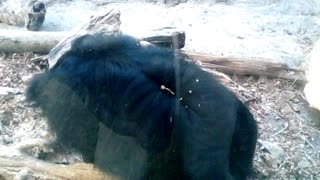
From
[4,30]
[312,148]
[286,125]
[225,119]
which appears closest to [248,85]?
[286,125]

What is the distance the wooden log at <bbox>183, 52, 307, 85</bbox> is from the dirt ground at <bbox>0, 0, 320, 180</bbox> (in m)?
0.04

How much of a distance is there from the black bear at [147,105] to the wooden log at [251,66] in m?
0.84

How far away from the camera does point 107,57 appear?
1909 millimetres

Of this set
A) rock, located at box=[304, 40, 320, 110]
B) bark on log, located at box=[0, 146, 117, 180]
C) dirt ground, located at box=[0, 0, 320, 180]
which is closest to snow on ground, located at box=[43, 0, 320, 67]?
dirt ground, located at box=[0, 0, 320, 180]

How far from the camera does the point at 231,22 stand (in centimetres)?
348

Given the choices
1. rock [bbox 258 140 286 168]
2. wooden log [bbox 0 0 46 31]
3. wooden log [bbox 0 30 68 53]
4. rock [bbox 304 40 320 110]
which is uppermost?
wooden log [bbox 0 0 46 31]

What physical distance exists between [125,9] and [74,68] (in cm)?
160

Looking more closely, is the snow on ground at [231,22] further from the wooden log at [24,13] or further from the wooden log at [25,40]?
the wooden log at [25,40]

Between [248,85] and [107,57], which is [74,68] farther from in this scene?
[248,85]

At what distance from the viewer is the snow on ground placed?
124 inches

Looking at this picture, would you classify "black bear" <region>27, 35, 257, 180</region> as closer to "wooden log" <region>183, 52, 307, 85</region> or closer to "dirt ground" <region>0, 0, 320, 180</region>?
"dirt ground" <region>0, 0, 320, 180</region>

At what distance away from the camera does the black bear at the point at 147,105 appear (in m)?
1.90

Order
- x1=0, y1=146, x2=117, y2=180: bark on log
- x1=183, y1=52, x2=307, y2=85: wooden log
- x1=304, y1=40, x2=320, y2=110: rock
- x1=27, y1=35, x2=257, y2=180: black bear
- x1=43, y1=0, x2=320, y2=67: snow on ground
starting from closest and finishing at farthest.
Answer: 1. x1=27, y1=35, x2=257, y2=180: black bear
2. x1=0, y1=146, x2=117, y2=180: bark on log
3. x1=304, y1=40, x2=320, y2=110: rock
4. x1=183, y1=52, x2=307, y2=85: wooden log
5. x1=43, y1=0, x2=320, y2=67: snow on ground

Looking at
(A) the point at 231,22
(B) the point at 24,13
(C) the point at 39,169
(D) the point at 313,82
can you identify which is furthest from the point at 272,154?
(B) the point at 24,13
